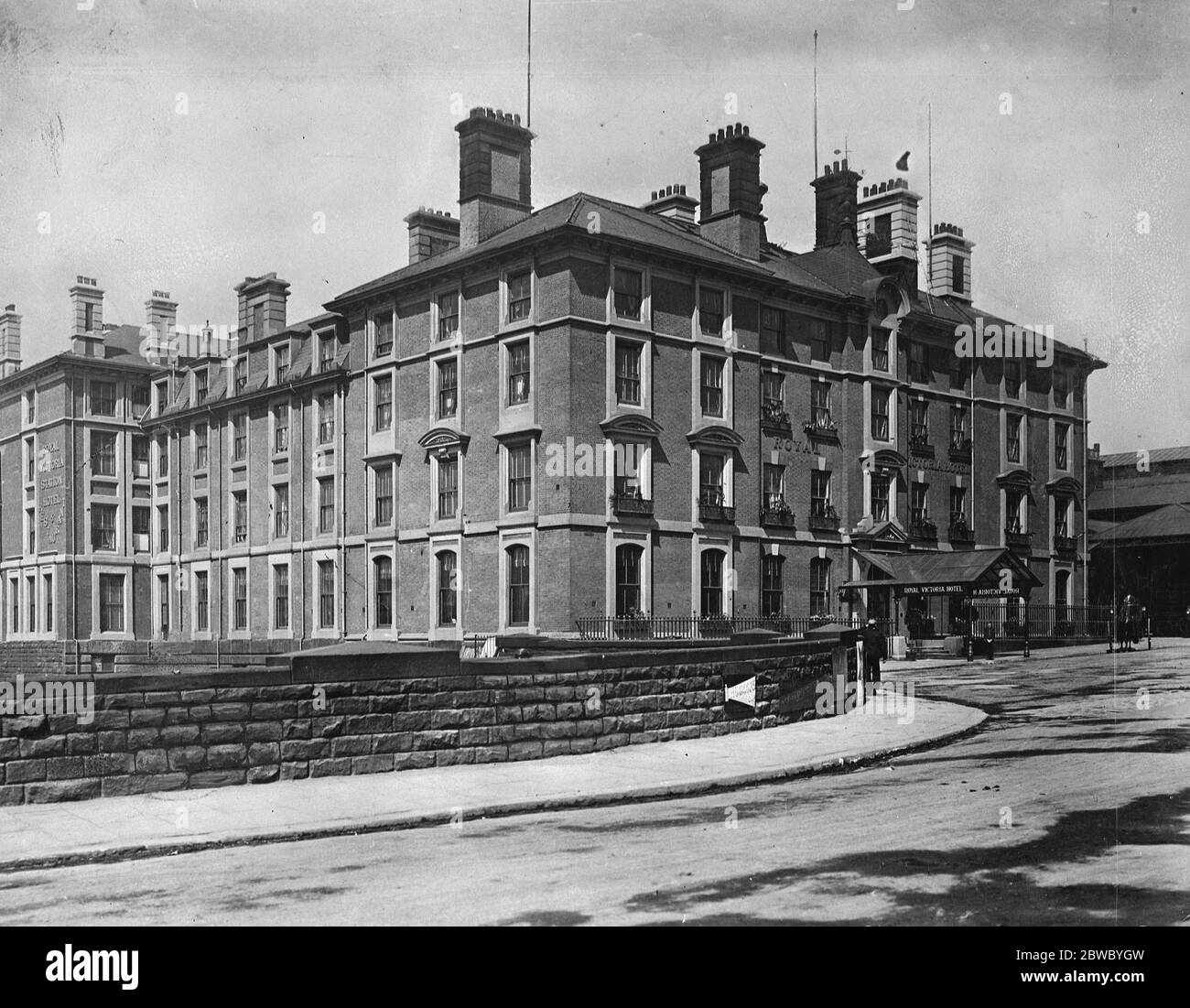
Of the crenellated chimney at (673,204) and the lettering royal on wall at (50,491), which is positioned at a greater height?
the crenellated chimney at (673,204)

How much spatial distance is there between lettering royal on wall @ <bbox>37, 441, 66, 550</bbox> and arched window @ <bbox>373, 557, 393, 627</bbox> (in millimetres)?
22754

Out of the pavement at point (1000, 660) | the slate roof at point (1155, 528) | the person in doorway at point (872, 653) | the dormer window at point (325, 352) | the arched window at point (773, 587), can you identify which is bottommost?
the pavement at point (1000, 660)

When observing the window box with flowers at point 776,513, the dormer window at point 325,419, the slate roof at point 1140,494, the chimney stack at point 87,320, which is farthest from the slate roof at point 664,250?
the chimney stack at point 87,320

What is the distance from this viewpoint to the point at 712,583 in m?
36.4

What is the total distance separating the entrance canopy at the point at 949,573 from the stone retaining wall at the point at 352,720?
22.6m

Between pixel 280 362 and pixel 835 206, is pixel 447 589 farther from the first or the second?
pixel 835 206

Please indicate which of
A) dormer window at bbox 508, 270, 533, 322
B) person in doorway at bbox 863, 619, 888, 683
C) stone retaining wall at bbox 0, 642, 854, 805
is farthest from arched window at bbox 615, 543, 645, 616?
stone retaining wall at bbox 0, 642, 854, 805

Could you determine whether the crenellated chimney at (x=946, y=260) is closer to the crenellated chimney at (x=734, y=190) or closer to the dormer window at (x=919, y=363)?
the dormer window at (x=919, y=363)

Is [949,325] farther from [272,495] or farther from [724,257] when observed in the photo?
[272,495]

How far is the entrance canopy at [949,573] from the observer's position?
37750mm

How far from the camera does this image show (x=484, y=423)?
35469 millimetres

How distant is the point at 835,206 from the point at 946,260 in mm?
7684

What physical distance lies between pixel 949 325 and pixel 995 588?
12407 mm
